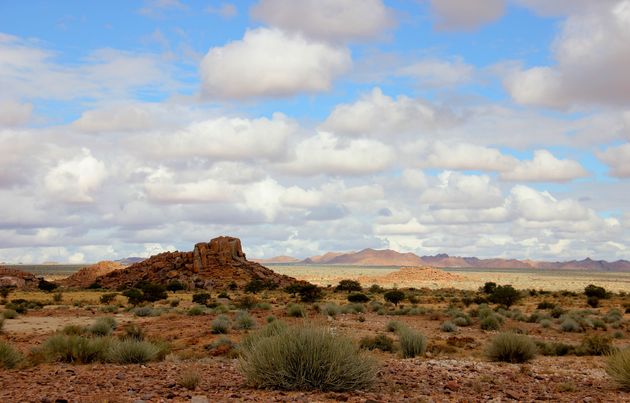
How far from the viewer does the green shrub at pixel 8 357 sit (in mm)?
Result: 15577

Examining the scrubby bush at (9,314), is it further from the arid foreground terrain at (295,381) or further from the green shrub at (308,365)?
the green shrub at (308,365)

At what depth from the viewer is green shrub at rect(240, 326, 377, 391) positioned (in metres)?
11.6

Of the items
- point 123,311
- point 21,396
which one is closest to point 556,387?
point 21,396

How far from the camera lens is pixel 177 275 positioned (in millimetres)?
82812

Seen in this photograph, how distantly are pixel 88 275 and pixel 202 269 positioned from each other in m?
22.9

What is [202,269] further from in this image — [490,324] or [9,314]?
[490,324]

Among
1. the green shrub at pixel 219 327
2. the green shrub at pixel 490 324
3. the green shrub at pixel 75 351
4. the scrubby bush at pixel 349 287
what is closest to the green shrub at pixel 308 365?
the green shrub at pixel 75 351

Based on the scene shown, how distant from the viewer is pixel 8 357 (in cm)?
1577

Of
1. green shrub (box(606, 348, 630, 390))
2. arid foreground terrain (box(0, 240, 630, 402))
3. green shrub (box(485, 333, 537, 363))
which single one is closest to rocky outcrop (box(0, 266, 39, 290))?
arid foreground terrain (box(0, 240, 630, 402))

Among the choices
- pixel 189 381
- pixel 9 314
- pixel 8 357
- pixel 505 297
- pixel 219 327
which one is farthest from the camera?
pixel 505 297

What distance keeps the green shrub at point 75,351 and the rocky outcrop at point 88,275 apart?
72.6m

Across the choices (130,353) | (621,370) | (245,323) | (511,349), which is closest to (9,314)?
(245,323)

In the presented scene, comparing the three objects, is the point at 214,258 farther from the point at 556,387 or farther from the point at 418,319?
the point at 556,387

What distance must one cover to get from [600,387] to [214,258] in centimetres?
7837
